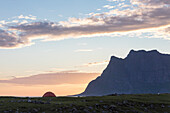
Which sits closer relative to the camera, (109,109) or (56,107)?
(56,107)

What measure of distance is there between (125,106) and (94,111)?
26.4 feet

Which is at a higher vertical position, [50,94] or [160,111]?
[50,94]

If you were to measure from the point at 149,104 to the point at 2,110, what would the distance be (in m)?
26.4

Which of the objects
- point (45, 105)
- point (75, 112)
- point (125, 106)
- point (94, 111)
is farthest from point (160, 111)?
point (45, 105)

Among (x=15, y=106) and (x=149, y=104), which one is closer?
(x=15, y=106)

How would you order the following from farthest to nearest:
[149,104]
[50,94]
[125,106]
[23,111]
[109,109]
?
[50,94], [149,104], [125,106], [109,109], [23,111]

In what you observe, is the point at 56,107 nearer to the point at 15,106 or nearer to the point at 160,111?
the point at 15,106

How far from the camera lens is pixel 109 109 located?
38.1 m

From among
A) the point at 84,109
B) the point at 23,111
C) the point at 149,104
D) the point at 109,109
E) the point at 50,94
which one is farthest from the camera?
the point at 50,94

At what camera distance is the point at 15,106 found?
35.1 metres

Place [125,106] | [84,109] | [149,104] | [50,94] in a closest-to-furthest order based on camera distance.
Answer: [84,109] → [125,106] → [149,104] → [50,94]

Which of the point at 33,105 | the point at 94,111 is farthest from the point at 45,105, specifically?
the point at 94,111

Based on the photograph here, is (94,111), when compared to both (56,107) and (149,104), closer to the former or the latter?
(56,107)

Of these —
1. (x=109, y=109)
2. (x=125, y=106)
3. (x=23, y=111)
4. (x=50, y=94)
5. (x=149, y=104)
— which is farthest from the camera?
(x=50, y=94)
